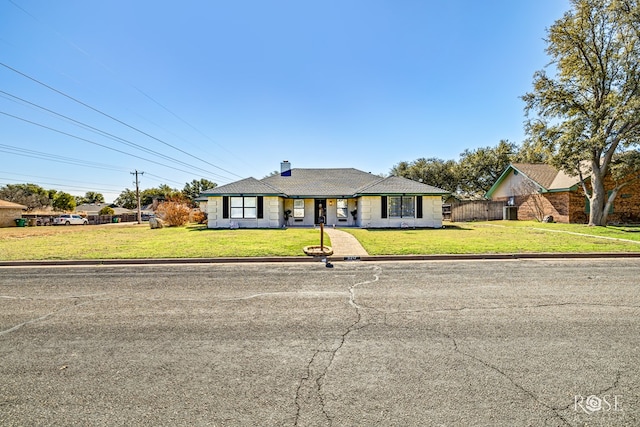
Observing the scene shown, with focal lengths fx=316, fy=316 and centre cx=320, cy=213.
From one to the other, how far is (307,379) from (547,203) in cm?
3033

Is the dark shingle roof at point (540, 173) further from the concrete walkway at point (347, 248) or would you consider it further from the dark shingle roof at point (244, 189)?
the dark shingle roof at point (244, 189)

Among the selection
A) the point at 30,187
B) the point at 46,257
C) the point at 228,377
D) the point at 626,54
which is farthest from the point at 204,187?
the point at 228,377

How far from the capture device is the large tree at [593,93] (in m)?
19.6

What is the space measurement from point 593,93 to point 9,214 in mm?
61938

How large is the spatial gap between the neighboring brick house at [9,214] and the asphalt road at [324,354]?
45748 mm

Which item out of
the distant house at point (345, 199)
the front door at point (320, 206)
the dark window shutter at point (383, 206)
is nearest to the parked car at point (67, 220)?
the distant house at point (345, 199)

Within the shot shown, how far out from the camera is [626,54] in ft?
65.1

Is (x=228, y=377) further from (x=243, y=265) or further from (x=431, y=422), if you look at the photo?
(x=243, y=265)

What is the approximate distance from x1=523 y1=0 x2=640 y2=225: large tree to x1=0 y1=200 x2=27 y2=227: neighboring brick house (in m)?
57.2

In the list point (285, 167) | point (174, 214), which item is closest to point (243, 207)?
point (285, 167)

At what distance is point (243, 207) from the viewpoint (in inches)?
926

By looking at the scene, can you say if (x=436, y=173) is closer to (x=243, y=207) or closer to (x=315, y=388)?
(x=243, y=207)

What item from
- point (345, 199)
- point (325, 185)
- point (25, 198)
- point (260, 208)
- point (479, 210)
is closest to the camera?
point (260, 208)

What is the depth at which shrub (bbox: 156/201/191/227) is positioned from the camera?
2861 centimetres
